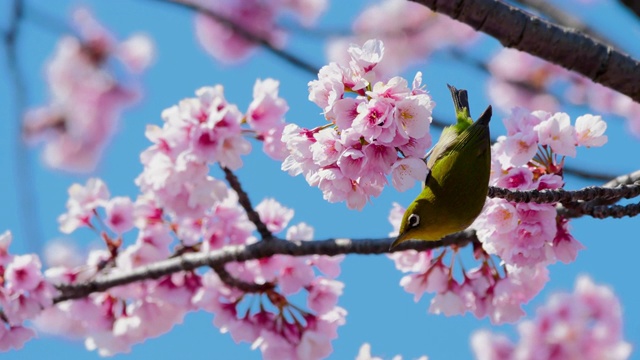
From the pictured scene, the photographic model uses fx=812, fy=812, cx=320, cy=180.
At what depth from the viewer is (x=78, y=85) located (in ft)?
24.0

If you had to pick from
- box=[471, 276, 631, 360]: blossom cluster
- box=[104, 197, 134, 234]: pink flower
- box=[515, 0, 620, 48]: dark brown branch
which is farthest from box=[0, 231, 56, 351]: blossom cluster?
box=[471, 276, 631, 360]: blossom cluster

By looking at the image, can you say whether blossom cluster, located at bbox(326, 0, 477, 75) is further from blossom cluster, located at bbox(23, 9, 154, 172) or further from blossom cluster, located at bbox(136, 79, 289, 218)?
blossom cluster, located at bbox(136, 79, 289, 218)

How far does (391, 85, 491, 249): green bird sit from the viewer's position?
1959mm

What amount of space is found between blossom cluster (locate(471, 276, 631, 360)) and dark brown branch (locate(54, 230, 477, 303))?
10.7ft

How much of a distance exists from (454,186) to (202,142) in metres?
1.38

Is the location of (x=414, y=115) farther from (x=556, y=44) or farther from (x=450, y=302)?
(x=450, y=302)

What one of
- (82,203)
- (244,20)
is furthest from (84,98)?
(82,203)

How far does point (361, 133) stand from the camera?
1753 millimetres

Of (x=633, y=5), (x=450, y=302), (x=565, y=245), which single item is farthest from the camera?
(x=450, y=302)

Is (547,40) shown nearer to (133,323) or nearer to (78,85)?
(133,323)

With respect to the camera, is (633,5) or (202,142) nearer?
(633,5)

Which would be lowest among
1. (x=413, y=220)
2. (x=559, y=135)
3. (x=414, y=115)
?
(x=413, y=220)

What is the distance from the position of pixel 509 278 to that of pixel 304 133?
1353 mm

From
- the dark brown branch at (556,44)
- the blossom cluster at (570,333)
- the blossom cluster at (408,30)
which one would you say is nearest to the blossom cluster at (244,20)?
the blossom cluster at (408,30)
